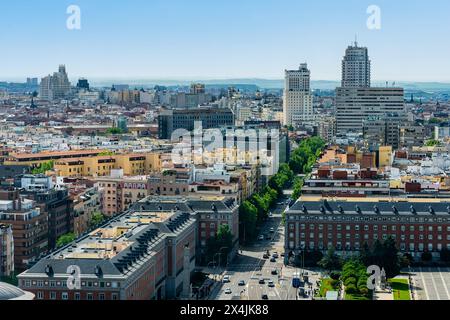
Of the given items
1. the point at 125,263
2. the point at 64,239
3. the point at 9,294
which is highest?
the point at 9,294

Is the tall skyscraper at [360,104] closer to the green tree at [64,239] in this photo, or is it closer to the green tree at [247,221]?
the green tree at [247,221]

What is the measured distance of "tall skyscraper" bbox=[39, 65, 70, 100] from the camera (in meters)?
46.0

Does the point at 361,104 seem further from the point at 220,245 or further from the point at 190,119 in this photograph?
the point at 220,245

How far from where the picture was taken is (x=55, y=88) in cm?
4647

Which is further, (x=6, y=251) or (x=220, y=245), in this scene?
(x=220, y=245)

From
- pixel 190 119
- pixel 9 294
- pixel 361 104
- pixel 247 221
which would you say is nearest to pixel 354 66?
pixel 361 104

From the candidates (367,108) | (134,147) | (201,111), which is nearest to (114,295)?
(134,147)

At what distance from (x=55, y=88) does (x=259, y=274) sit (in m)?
38.0

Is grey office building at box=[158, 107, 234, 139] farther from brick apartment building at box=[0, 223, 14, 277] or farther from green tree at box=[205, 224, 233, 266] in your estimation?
brick apartment building at box=[0, 223, 14, 277]

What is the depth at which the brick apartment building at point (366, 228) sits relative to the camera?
35.2 feet

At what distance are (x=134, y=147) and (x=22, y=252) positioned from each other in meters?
11.4

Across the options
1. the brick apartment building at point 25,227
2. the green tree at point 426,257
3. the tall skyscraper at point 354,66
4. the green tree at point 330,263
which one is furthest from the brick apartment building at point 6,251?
the tall skyscraper at point 354,66

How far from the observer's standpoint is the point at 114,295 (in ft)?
21.8
